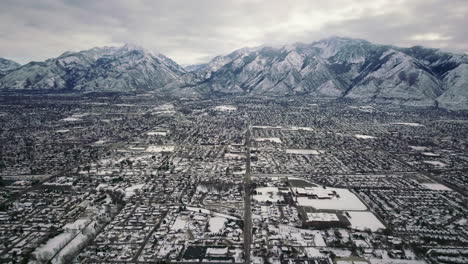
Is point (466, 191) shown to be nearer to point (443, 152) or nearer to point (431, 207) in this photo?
point (431, 207)

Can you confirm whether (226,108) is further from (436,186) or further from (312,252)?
(312,252)

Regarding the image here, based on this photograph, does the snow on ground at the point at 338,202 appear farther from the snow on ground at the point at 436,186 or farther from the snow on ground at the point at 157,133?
the snow on ground at the point at 157,133

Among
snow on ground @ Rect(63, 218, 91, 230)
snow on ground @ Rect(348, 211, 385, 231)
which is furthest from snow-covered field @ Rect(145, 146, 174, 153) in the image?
snow on ground @ Rect(348, 211, 385, 231)

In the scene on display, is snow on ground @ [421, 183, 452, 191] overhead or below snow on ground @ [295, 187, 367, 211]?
below

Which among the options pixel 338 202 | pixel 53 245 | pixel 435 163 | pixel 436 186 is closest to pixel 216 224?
pixel 53 245

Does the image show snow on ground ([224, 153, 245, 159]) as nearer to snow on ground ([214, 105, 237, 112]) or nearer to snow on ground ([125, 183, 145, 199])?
snow on ground ([125, 183, 145, 199])

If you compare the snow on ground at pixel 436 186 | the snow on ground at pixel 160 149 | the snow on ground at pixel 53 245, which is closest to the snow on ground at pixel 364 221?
the snow on ground at pixel 436 186

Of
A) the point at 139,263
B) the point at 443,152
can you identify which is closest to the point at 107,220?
the point at 139,263
